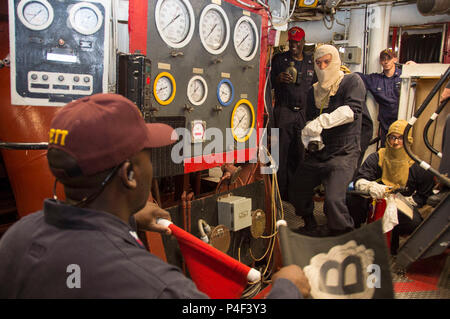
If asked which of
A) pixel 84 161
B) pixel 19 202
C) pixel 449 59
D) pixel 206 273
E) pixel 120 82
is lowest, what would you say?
pixel 206 273

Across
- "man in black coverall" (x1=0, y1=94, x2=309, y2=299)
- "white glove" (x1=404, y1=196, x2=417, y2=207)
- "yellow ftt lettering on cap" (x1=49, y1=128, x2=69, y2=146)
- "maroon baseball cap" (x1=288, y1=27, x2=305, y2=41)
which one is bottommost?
"white glove" (x1=404, y1=196, x2=417, y2=207)

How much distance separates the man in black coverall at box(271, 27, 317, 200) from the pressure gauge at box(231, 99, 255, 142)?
5.73 ft

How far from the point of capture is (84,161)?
96cm

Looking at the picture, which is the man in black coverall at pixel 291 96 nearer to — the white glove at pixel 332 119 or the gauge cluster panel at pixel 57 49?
the white glove at pixel 332 119

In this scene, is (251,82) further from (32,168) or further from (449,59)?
(449,59)

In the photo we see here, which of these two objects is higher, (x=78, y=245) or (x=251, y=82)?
(x=251, y=82)

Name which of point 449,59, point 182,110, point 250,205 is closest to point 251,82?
point 182,110

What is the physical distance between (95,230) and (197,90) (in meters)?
1.64

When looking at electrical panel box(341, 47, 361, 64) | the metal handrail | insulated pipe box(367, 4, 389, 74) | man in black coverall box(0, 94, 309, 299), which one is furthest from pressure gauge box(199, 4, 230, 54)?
insulated pipe box(367, 4, 389, 74)

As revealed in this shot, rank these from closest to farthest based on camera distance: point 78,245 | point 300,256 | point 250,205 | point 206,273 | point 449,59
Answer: point 78,245
point 300,256
point 206,273
point 250,205
point 449,59

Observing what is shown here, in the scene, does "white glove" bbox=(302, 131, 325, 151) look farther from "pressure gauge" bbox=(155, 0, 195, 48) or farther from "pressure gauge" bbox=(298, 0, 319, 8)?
"pressure gauge" bbox=(298, 0, 319, 8)

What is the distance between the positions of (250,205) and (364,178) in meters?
1.48

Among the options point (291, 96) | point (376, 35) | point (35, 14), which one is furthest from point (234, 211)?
point (376, 35)

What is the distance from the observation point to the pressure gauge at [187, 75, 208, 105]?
7.82ft
